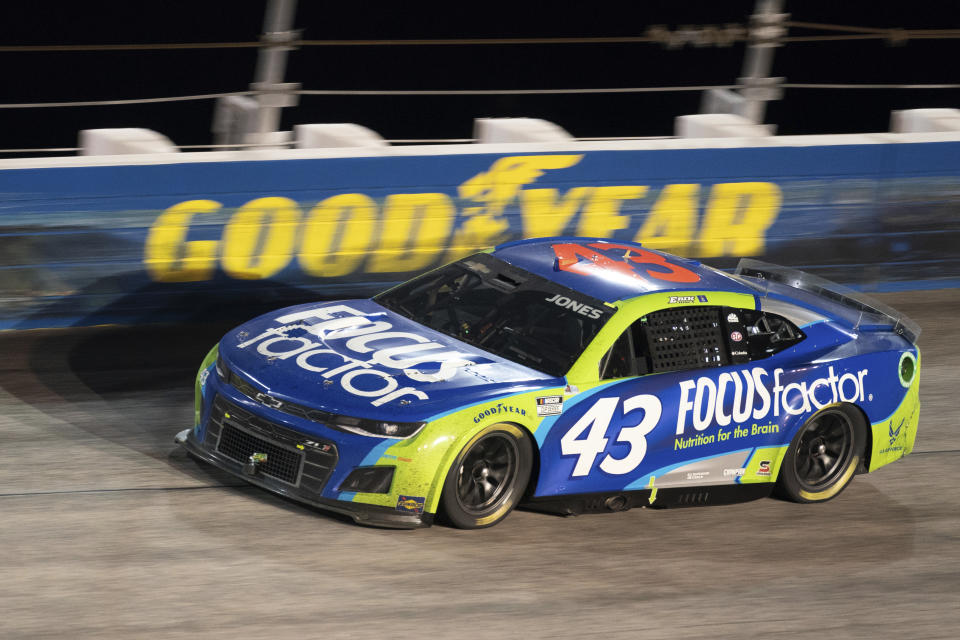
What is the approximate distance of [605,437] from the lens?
23.5 feet

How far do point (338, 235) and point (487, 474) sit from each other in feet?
14.6

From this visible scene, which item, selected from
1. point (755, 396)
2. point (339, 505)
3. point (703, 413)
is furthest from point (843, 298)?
point (339, 505)

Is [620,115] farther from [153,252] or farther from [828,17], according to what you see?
[153,252]

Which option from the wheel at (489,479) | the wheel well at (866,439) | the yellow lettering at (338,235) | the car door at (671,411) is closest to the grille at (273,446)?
the wheel at (489,479)

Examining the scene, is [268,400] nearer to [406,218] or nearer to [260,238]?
[260,238]

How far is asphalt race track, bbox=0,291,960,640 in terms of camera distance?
6.08 metres

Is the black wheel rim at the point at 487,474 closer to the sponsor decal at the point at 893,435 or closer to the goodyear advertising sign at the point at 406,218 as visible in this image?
the sponsor decal at the point at 893,435

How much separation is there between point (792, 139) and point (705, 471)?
224 inches

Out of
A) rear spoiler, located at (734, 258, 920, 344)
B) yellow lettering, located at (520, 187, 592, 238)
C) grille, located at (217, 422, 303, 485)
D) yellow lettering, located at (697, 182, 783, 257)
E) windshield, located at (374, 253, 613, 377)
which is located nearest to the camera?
grille, located at (217, 422, 303, 485)

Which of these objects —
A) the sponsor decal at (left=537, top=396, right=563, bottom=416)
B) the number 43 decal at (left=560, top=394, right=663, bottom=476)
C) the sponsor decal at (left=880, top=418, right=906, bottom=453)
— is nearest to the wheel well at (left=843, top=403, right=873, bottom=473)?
the sponsor decal at (left=880, top=418, right=906, bottom=453)

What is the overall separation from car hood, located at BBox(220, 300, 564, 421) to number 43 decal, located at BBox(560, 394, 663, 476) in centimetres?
28

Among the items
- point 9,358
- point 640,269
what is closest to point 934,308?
point 640,269

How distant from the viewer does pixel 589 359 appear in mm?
7238

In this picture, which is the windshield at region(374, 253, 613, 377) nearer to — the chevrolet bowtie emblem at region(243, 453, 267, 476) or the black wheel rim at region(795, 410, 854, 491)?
the chevrolet bowtie emblem at region(243, 453, 267, 476)
